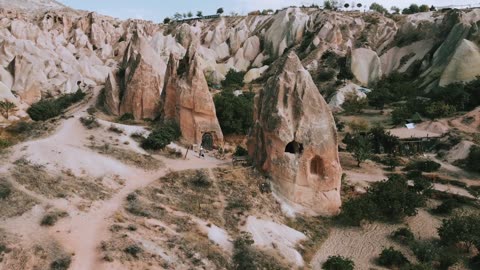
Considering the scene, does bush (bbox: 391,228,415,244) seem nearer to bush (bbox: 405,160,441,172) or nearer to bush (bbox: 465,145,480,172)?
bush (bbox: 405,160,441,172)

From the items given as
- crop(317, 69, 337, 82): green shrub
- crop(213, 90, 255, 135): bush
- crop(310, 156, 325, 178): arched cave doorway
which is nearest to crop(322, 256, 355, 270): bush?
crop(310, 156, 325, 178): arched cave doorway

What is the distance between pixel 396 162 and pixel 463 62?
22512mm

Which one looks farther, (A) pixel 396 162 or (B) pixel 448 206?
(A) pixel 396 162

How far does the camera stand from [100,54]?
8631 centimetres

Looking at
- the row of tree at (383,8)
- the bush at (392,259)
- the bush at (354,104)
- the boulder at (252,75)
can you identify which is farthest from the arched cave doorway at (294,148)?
the row of tree at (383,8)

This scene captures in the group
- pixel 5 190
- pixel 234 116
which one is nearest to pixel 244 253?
pixel 5 190

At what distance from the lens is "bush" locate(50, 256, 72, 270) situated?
14944mm

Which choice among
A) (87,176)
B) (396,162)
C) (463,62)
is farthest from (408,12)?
(87,176)

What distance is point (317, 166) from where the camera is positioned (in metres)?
24.9

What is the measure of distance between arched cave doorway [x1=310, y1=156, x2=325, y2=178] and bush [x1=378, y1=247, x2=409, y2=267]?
5.49 metres

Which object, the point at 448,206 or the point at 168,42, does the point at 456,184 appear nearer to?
the point at 448,206

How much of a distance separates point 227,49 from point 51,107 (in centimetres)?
4904

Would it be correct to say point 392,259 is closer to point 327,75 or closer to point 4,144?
point 4,144

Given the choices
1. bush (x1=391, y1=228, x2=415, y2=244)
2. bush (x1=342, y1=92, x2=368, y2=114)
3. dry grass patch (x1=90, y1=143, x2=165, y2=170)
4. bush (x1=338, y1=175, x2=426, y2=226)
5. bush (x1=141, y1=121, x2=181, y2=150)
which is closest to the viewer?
bush (x1=391, y1=228, x2=415, y2=244)
